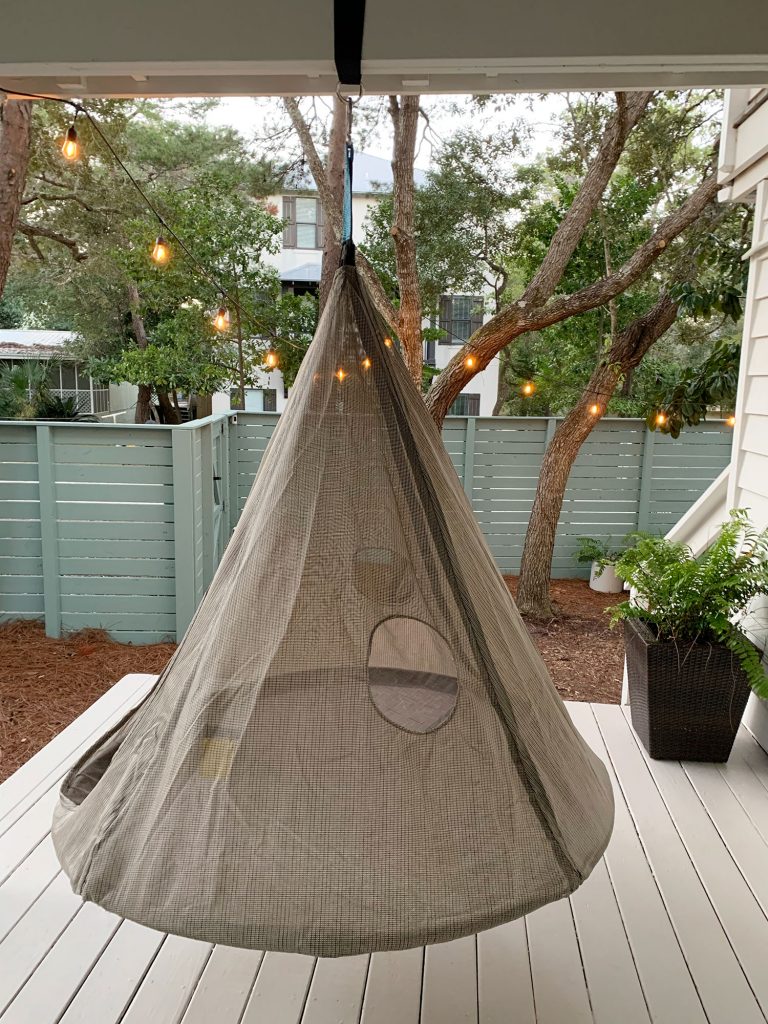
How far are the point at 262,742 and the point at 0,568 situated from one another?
10.4ft

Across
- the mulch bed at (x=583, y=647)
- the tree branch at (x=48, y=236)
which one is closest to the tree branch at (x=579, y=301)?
the mulch bed at (x=583, y=647)

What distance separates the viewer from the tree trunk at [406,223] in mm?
4246

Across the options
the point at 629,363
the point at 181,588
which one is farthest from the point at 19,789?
the point at 629,363

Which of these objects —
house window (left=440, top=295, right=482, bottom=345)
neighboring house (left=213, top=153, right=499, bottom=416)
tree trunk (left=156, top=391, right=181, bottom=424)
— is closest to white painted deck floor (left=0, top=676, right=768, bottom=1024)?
neighboring house (left=213, top=153, right=499, bottom=416)

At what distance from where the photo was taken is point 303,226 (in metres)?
8.87

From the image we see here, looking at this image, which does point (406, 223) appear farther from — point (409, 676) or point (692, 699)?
point (409, 676)

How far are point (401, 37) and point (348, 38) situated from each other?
0.11m

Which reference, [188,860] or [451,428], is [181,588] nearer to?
[451,428]

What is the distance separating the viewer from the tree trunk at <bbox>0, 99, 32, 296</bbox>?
3.70m

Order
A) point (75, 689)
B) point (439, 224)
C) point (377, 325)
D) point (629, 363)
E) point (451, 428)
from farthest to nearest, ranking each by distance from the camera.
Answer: point (439, 224) → point (451, 428) → point (629, 363) → point (75, 689) → point (377, 325)

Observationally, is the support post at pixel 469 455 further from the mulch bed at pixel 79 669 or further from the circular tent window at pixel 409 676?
the circular tent window at pixel 409 676

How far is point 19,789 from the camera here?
1835 mm

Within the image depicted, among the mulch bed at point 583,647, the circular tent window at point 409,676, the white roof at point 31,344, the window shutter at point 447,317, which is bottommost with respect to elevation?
the mulch bed at point 583,647

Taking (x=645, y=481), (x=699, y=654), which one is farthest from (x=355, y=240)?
(x=699, y=654)
